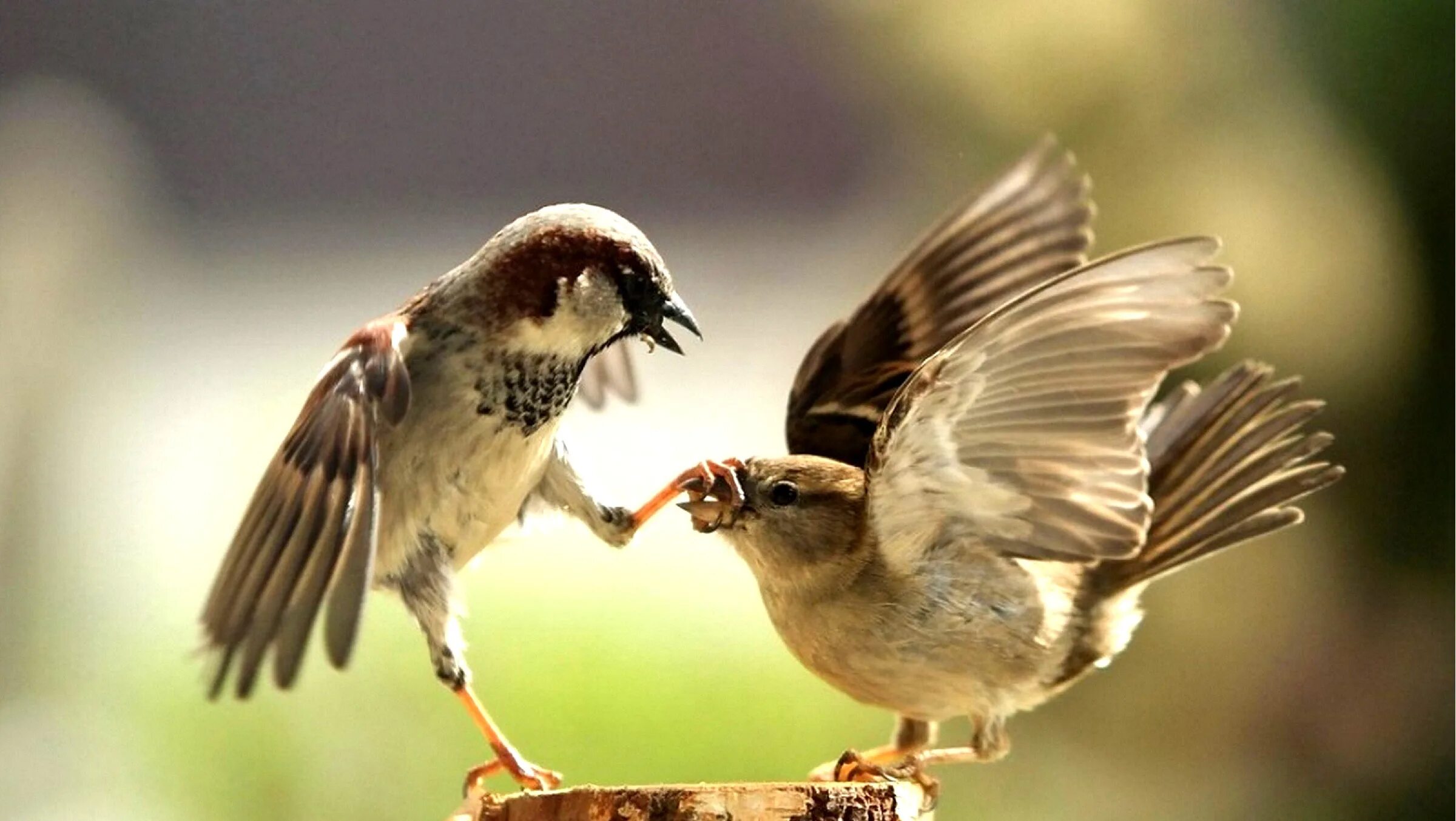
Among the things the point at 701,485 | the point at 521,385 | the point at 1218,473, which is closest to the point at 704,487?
Answer: the point at 701,485

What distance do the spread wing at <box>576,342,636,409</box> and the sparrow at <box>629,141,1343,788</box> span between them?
161 mm

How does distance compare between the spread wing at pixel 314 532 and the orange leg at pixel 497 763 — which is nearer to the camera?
the spread wing at pixel 314 532

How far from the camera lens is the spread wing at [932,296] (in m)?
1.34

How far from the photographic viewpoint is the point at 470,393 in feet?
3.55

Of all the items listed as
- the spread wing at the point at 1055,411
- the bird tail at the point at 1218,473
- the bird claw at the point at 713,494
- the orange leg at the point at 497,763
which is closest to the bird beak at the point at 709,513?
the bird claw at the point at 713,494

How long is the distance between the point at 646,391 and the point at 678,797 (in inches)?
25.6

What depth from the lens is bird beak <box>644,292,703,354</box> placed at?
1.03 meters

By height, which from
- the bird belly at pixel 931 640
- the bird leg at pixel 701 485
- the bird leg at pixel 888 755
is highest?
the bird leg at pixel 701 485

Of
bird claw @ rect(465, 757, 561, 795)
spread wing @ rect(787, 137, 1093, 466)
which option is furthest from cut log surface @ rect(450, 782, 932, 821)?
spread wing @ rect(787, 137, 1093, 466)

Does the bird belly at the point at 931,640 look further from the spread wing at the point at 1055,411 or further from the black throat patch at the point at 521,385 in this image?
the black throat patch at the point at 521,385

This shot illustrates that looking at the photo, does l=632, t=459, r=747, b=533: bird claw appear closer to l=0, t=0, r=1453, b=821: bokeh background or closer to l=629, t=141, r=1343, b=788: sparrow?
l=629, t=141, r=1343, b=788: sparrow

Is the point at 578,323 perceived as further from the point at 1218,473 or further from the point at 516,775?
the point at 1218,473

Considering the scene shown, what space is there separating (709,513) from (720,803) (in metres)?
0.33

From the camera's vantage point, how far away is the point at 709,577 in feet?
6.14
